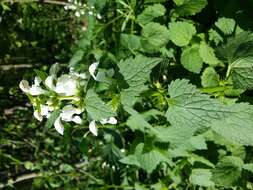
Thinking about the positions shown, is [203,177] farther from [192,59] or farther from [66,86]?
[66,86]

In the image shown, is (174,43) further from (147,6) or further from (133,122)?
(133,122)

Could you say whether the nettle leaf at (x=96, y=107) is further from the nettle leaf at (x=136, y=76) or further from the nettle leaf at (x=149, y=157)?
the nettle leaf at (x=149, y=157)

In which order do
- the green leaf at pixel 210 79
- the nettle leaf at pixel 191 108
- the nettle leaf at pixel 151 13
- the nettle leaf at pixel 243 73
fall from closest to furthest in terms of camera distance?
1. the nettle leaf at pixel 191 108
2. the nettle leaf at pixel 243 73
3. the green leaf at pixel 210 79
4. the nettle leaf at pixel 151 13

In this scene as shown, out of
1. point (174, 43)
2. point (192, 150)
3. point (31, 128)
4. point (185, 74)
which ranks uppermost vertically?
point (174, 43)

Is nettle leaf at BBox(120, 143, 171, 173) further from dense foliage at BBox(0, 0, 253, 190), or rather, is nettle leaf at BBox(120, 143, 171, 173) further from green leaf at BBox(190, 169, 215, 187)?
green leaf at BBox(190, 169, 215, 187)

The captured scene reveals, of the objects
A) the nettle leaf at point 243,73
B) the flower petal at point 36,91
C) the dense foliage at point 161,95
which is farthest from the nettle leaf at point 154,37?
the flower petal at point 36,91

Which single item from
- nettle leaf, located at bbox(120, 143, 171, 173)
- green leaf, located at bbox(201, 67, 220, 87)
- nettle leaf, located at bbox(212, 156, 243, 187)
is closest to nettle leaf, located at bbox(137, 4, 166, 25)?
green leaf, located at bbox(201, 67, 220, 87)

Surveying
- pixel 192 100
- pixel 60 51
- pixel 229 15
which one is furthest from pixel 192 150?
pixel 60 51

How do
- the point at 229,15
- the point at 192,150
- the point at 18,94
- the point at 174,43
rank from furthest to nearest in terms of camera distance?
the point at 18,94 → the point at 192,150 → the point at 174,43 → the point at 229,15

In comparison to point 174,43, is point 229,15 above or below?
above
